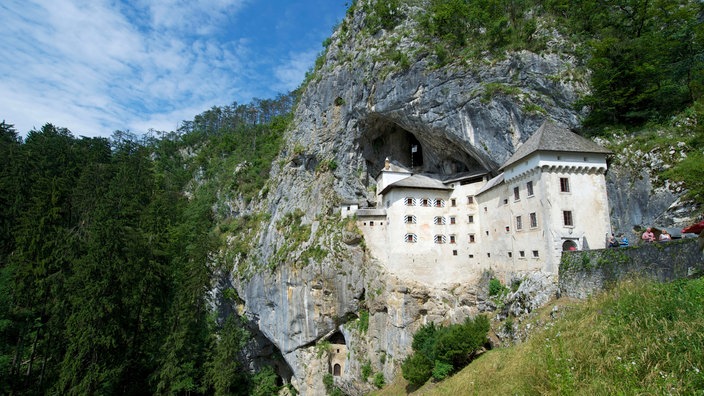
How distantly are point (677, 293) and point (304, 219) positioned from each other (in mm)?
31096

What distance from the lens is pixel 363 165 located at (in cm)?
3897

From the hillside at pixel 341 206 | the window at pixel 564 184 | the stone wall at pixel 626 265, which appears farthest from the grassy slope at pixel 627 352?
the window at pixel 564 184

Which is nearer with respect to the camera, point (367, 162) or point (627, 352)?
point (627, 352)

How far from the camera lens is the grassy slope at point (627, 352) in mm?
7195

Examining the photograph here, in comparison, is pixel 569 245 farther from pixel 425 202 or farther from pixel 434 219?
pixel 425 202

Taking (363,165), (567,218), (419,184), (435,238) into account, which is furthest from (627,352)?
(363,165)

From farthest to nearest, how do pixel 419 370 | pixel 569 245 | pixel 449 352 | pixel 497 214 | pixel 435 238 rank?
pixel 435 238
pixel 497 214
pixel 419 370
pixel 569 245
pixel 449 352

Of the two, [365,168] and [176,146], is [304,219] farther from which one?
[176,146]

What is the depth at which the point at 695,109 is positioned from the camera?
21484 millimetres

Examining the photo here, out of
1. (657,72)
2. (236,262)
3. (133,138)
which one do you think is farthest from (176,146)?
(657,72)

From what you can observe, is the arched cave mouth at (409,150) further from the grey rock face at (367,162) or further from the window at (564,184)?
the window at (564,184)

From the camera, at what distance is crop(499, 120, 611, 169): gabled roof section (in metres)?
23.0

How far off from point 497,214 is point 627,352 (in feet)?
67.2

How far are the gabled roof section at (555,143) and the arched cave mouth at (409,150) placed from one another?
817 centimetres
